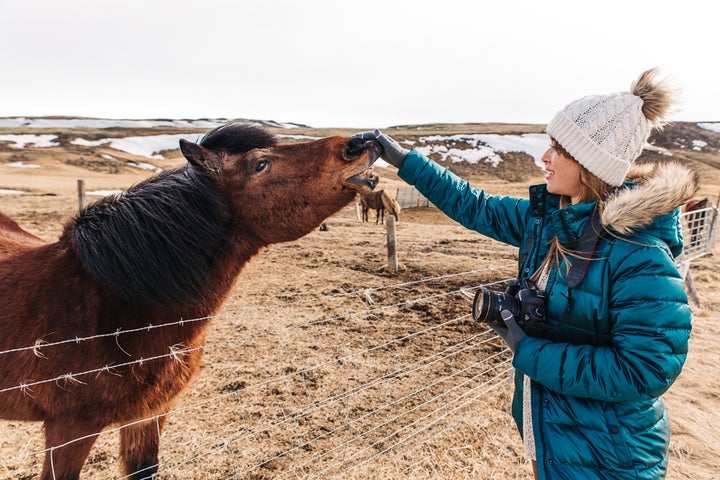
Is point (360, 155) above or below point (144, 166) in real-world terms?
above

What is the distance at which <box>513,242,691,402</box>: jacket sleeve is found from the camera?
1.25 metres

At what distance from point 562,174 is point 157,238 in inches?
78.7

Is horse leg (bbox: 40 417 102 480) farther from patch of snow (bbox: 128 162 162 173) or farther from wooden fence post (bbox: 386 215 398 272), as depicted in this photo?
patch of snow (bbox: 128 162 162 173)

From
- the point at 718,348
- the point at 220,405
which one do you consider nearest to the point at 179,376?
the point at 220,405

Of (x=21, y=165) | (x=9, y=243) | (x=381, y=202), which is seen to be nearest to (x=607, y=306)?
(x=9, y=243)

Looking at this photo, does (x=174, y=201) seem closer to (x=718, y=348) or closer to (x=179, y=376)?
(x=179, y=376)

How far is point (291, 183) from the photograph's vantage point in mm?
2232

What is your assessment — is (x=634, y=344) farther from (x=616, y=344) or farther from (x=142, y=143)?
(x=142, y=143)

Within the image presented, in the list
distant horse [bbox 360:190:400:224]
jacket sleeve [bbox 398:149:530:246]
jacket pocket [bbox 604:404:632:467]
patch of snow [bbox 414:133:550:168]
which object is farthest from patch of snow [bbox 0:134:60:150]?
jacket pocket [bbox 604:404:632:467]

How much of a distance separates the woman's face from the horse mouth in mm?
890

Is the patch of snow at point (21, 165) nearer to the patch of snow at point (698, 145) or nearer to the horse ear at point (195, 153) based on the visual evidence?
the horse ear at point (195, 153)

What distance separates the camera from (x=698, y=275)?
8.62 metres

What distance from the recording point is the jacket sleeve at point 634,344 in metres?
1.25

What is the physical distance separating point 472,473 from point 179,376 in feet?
7.38
